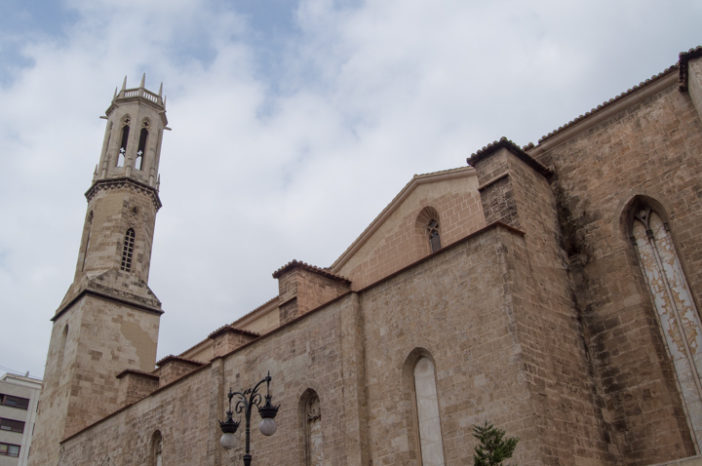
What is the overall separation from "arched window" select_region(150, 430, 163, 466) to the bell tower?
537 centimetres

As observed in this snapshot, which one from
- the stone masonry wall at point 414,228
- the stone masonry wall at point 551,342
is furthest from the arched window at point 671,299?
the stone masonry wall at point 414,228

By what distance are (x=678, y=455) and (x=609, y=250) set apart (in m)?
3.72

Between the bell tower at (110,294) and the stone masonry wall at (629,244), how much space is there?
58.0 feet

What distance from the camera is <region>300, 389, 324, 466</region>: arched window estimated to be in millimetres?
13219

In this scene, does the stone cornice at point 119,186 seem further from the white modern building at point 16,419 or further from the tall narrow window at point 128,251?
the white modern building at point 16,419

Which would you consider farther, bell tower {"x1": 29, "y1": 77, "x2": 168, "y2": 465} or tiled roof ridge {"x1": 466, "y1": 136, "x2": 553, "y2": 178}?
bell tower {"x1": 29, "y1": 77, "x2": 168, "y2": 465}

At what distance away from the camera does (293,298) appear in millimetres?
16141

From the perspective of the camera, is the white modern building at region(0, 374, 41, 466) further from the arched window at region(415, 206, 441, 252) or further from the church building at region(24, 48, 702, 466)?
the arched window at region(415, 206, 441, 252)

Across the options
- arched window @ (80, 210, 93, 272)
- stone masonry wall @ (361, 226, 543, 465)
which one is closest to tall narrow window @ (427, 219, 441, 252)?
stone masonry wall @ (361, 226, 543, 465)

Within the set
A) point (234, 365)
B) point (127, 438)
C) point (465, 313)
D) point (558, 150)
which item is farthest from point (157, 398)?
point (558, 150)

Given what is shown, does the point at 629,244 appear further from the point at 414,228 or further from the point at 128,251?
the point at 128,251

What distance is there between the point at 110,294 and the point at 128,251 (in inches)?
89.0

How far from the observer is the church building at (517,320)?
10.2 metres

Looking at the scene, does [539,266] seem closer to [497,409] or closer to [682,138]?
[497,409]
